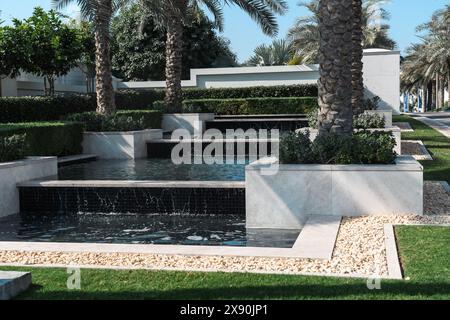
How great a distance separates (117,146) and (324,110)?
8.09 meters

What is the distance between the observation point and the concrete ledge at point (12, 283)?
4.86 metres

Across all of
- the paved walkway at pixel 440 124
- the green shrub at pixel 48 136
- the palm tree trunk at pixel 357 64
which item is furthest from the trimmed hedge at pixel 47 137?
the paved walkway at pixel 440 124

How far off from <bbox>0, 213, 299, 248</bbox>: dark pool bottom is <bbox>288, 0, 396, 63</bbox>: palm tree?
3521 centimetres

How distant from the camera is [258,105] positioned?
85.6ft

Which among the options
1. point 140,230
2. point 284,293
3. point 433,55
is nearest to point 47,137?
point 140,230

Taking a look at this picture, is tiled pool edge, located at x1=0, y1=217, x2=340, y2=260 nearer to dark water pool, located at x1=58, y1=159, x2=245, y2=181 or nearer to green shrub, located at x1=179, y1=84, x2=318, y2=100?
dark water pool, located at x1=58, y1=159, x2=245, y2=181

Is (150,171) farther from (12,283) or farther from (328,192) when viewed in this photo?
(12,283)

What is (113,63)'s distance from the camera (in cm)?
4197

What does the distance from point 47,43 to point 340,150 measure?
1677 centimetres

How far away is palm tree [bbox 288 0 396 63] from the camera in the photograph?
45.6 metres

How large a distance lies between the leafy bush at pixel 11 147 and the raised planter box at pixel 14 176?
0.67ft

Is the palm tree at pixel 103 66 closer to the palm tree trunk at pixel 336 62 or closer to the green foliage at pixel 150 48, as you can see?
the palm tree trunk at pixel 336 62
